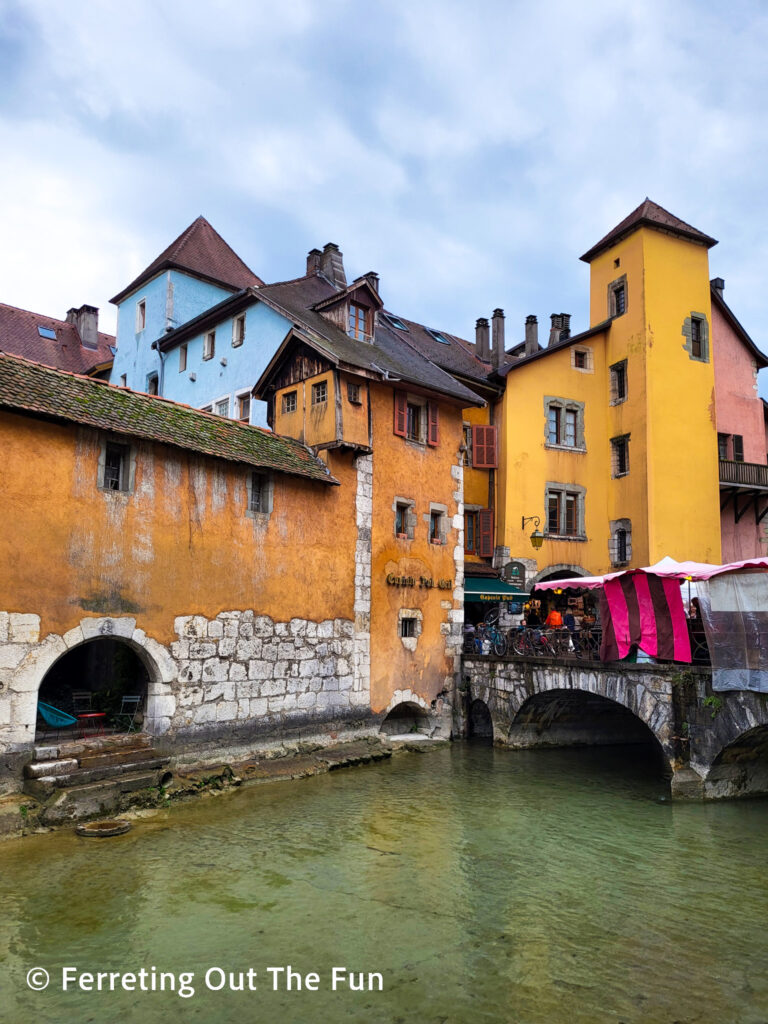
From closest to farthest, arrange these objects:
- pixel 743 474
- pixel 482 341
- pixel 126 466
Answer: pixel 126 466, pixel 743 474, pixel 482 341

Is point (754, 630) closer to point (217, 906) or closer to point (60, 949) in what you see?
point (217, 906)

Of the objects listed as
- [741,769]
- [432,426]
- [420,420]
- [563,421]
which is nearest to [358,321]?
[420,420]

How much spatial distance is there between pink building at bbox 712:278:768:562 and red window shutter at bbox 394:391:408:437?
1266 centimetres

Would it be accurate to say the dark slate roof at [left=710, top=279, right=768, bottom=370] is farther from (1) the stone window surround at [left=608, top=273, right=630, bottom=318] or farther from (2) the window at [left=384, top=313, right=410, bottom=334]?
(2) the window at [left=384, top=313, right=410, bottom=334]

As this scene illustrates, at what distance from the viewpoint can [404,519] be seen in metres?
19.5

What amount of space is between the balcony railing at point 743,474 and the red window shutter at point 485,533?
27.5 feet

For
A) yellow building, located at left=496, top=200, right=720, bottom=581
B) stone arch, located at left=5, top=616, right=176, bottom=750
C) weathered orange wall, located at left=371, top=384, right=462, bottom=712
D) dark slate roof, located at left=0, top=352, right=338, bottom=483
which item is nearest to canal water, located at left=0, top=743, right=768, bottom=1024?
stone arch, located at left=5, top=616, right=176, bottom=750

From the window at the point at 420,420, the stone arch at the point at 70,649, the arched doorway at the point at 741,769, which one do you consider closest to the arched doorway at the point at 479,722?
the window at the point at 420,420

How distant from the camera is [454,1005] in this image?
6.60m

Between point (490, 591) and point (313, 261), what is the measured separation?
1387 cm

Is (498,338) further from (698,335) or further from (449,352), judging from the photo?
(698,335)

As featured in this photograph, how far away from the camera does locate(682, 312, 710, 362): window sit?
25625mm

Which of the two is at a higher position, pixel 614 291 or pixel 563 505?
pixel 614 291

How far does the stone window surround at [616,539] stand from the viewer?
24.8 meters
